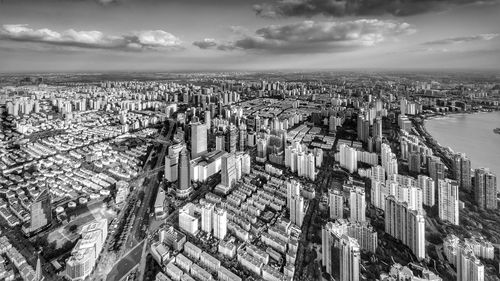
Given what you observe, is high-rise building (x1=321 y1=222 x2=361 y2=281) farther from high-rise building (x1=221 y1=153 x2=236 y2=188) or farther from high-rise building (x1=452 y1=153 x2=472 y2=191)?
high-rise building (x1=452 y1=153 x2=472 y2=191)

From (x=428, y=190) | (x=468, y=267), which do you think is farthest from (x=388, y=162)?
(x=468, y=267)

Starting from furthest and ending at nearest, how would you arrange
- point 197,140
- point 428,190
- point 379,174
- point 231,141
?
point 231,141
point 197,140
point 379,174
point 428,190

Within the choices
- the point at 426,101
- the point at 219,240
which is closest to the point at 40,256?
the point at 219,240

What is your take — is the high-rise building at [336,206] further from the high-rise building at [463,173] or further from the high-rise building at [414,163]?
the high-rise building at [463,173]

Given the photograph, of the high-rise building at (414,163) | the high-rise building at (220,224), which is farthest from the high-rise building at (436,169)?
the high-rise building at (220,224)

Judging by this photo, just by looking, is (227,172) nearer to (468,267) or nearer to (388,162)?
(388,162)

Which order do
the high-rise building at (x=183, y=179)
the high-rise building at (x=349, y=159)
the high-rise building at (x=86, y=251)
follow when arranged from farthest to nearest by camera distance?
the high-rise building at (x=349, y=159) → the high-rise building at (x=183, y=179) → the high-rise building at (x=86, y=251)

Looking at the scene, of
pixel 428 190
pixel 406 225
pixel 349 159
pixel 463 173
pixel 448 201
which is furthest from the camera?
pixel 349 159

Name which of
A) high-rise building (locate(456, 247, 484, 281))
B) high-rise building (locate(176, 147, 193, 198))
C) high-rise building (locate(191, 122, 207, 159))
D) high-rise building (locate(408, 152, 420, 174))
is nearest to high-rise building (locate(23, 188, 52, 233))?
high-rise building (locate(176, 147, 193, 198))
